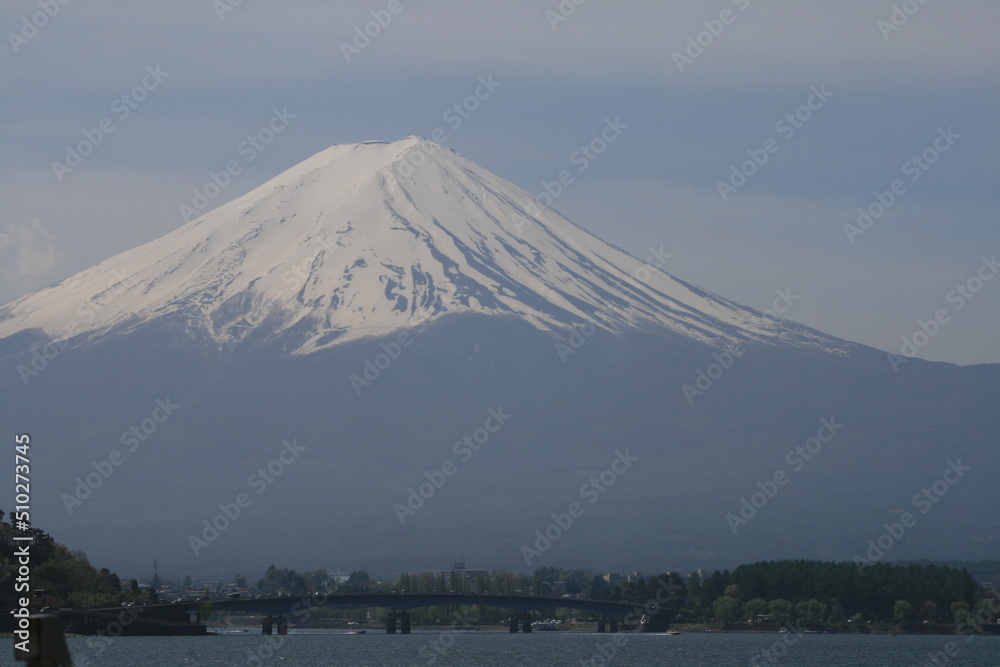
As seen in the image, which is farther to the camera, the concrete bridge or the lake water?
the concrete bridge

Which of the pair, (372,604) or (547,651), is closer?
(547,651)

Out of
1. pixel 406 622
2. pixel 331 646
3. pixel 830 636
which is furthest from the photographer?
pixel 406 622

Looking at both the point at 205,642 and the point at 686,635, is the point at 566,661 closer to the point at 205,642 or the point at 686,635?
the point at 205,642

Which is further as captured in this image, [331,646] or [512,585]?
A: [512,585]

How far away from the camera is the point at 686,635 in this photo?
125 meters

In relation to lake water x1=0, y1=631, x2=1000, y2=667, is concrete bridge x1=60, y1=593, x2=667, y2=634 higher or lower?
higher

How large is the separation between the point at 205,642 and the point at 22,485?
8207 cm

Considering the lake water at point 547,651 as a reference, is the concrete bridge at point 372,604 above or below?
above

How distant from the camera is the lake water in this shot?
246 ft

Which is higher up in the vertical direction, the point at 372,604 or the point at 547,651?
the point at 372,604

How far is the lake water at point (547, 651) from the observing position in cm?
7494

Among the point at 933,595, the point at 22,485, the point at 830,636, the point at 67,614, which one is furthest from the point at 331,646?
the point at 22,485

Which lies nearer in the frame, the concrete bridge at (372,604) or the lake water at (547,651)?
the lake water at (547,651)

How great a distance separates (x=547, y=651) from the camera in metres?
91.6
